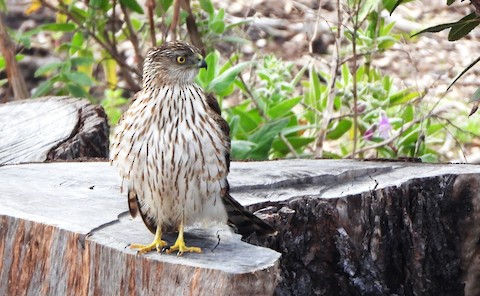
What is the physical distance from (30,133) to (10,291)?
1610 millimetres

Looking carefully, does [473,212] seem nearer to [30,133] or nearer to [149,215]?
[149,215]

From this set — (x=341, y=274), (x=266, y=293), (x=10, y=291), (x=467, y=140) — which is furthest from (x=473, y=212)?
(x=467, y=140)

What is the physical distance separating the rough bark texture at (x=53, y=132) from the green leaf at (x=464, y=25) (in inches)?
81.0

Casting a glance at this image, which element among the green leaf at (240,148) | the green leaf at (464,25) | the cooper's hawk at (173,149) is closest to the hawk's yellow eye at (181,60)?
the cooper's hawk at (173,149)

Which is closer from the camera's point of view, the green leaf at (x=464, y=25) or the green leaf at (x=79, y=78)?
the green leaf at (x=464, y=25)

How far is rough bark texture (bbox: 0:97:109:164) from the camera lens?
498cm

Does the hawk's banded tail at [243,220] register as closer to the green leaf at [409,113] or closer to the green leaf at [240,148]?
the green leaf at [240,148]

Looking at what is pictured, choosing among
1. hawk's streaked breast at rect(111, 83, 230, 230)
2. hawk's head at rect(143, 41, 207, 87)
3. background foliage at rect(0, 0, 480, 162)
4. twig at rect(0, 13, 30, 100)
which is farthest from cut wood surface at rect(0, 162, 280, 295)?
twig at rect(0, 13, 30, 100)

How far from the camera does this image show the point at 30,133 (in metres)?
5.21

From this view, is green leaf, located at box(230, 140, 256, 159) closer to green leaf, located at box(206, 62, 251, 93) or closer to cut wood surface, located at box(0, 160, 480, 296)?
green leaf, located at box(206, 62, 251, 93)

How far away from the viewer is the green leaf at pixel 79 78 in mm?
5867

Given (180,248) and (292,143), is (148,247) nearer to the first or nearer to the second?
(180,248)

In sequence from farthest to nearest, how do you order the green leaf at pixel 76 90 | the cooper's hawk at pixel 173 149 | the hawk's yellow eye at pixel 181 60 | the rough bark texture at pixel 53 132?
the green leaf at pixel 76 90 < the rough bark texture at pixel 53 132 < the hawk's yellow eye at pixel 181 60 < the cooper's hawk at pixel 173 149

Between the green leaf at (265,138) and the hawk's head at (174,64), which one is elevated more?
the hawk's head at (174,64)
